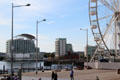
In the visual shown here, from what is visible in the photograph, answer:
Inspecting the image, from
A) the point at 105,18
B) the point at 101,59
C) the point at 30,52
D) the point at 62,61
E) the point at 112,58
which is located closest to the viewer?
the point at 105,18

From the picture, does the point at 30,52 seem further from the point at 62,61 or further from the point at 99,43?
the point at 99,43

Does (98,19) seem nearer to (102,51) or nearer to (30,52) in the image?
(102,51)

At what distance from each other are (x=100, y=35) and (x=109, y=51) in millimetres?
4193

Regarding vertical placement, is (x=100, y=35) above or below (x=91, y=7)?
below

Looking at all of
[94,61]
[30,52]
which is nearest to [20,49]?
[30,52]

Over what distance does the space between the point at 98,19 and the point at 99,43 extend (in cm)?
545

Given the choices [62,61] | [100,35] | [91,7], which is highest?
[91,7]

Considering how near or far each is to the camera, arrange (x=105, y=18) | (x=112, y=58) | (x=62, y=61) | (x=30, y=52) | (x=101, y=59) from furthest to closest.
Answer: (x=30, y=52), (x=62, y=61), (x=101, y=59), (x=112, y=58), (x=105, y=18)

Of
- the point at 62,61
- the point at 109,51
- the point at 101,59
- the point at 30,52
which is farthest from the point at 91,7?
the point at 30,52

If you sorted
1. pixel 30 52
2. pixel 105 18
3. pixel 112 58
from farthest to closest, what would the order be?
1. pixel 30 52
2. pixel 112 58
3. pixel 105 18

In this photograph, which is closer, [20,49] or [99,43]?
[99,43]

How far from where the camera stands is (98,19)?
186 ft

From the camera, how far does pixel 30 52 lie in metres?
192

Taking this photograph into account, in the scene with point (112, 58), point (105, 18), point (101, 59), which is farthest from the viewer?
point (101, 59)
